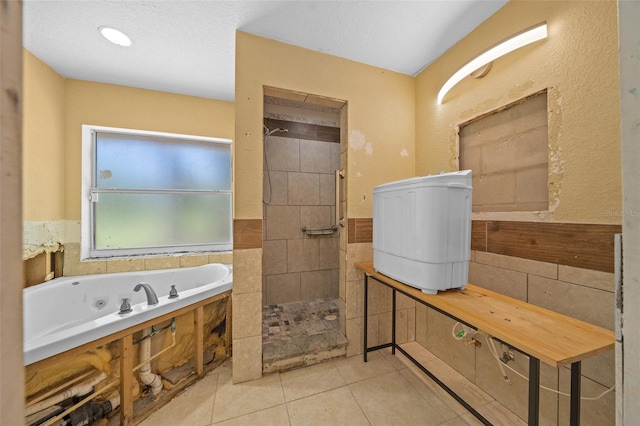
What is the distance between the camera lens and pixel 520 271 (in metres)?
1.27

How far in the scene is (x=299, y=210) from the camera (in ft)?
8.93

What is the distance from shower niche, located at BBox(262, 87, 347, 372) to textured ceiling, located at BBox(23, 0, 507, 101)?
0.83 m

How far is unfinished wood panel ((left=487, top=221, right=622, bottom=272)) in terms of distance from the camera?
3.19 feet

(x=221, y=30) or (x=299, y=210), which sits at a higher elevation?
(x=221, y=30)

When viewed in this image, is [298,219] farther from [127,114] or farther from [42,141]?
[42,141]

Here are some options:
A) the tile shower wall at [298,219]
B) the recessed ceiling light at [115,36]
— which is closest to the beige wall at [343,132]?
the recessed ceiling light at [115,36]

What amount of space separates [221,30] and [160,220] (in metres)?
1.88

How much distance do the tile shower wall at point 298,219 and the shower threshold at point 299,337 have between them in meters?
Result: 0.31

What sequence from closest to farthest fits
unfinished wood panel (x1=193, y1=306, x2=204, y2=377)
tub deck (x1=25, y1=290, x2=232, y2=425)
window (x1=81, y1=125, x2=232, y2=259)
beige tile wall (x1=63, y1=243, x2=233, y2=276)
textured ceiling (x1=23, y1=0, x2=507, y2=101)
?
tub deck (x1=25, y1=290, x2=232, y2=425), textured ceiling (x1=23, y1=0, x2=507, y2=101), unfinished wood panel (x1=193, y1=306, x2=204, y2=377), beige tile wall (x1=63, y1=243, x2=233, y2=276), window (x1=81, y1=125, x2=232, y2=259)

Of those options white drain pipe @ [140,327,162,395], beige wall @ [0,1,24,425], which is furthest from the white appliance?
white drain pipe @ [140,327,162,395]

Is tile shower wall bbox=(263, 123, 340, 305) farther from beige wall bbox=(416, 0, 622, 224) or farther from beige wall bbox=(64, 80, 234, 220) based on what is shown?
beige wall bbox=(416, 0, 622, 224)

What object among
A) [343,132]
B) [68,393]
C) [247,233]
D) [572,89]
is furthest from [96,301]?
[572,89]

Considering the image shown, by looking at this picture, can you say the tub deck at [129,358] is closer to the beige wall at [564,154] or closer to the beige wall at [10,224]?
the beige wall at [10,224]

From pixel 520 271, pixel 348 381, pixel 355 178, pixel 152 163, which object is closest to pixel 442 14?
pixel 355 178
